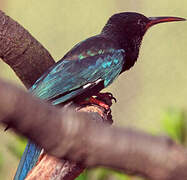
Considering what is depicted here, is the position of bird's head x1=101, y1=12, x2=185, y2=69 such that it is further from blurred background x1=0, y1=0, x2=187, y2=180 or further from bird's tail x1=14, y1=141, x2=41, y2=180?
blurred background x1=0, y1=0, x2=187, y2=180

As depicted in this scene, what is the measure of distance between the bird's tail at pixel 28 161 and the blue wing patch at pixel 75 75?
0.35m

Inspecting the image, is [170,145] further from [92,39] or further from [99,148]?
[92,39]

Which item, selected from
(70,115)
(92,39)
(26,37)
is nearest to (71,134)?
(70,115)

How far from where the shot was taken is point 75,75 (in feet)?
10.2

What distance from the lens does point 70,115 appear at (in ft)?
2.30

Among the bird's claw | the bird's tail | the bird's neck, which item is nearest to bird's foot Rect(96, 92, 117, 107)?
the bird's claw

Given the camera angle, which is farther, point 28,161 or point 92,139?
point 28,161

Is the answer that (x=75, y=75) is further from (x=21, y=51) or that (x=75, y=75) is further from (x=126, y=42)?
(x=126, y=42)

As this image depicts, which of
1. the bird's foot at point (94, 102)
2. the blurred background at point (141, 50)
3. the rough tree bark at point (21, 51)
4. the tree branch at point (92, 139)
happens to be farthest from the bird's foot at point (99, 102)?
the tree branch at point (92, 139)

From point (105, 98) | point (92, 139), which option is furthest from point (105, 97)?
point (92, 139)

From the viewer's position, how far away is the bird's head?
3.54 m

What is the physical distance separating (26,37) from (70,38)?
2169mm

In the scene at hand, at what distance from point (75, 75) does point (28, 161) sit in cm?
67

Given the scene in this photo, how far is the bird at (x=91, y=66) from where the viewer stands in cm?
296
